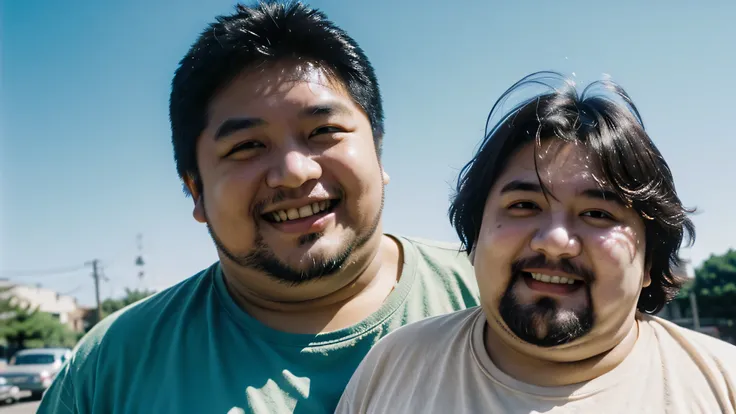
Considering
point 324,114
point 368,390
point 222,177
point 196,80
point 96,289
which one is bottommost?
point 368,390

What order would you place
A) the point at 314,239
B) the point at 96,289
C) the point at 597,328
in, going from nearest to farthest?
A: the point at 597,328 < the point at 314,239 < the point at 96,289

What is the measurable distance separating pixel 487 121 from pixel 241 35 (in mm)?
939

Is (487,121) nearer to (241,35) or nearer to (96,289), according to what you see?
(241,35)

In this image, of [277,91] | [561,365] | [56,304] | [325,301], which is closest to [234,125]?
[277,91]

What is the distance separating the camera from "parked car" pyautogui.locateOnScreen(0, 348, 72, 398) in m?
17.0

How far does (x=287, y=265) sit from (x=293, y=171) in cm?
34

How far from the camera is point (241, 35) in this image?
7.51 feet

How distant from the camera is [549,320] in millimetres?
1707

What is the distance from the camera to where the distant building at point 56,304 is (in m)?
42.2

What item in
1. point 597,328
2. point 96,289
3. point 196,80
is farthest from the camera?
point 96,289

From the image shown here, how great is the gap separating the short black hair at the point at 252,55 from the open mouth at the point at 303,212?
39 cm

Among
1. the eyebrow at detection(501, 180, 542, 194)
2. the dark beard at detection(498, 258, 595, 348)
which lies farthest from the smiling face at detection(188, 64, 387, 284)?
the dark beard at detection(498, 258, 595, 348)

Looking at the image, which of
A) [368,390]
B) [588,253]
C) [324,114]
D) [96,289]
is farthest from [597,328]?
[96,289]

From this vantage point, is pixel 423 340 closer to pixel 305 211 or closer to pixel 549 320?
pixel 549 320
